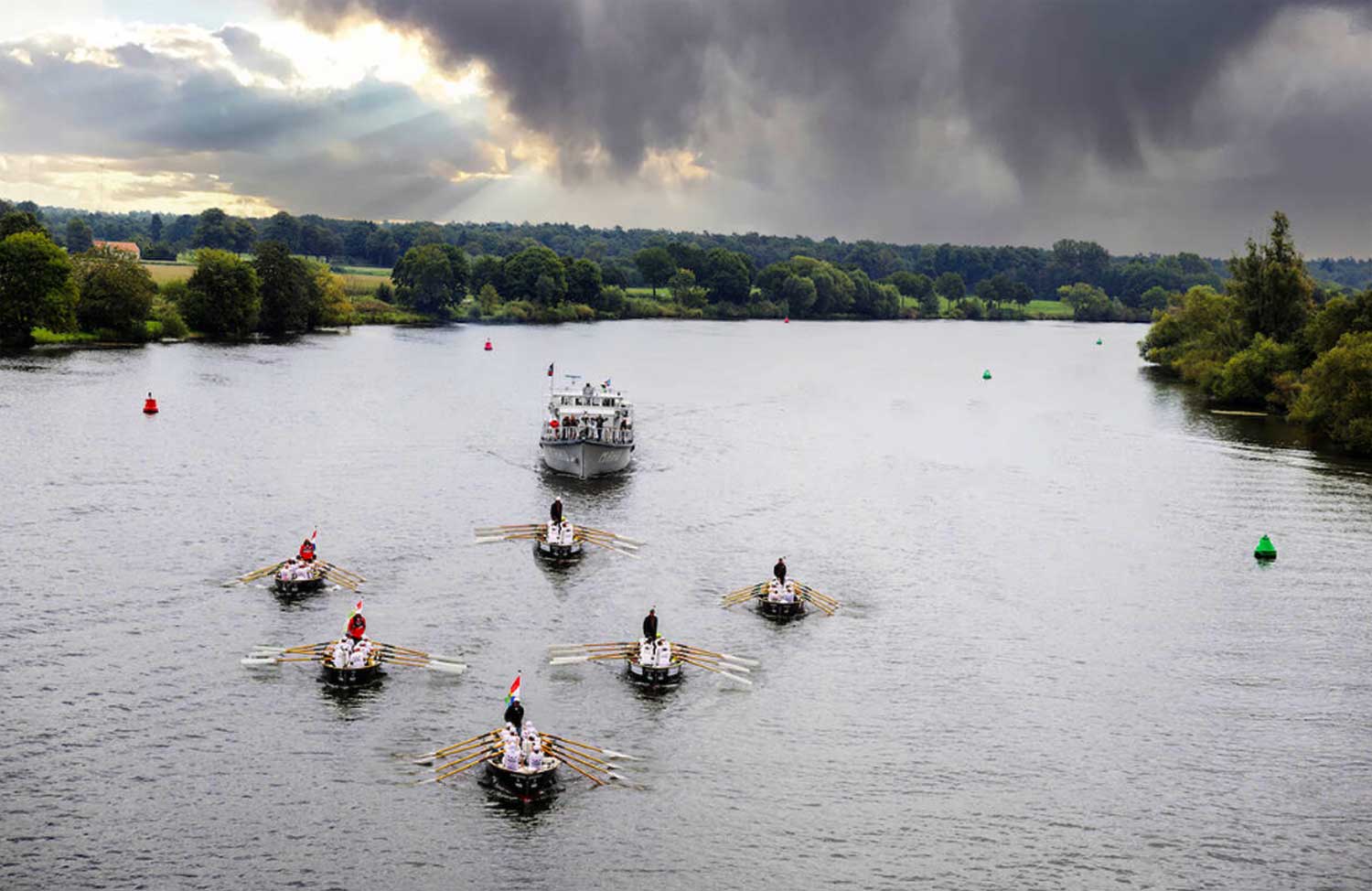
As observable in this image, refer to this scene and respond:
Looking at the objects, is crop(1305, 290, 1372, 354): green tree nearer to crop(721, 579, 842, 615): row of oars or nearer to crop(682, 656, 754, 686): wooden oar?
crop(721, 579, 842, 615): row of oars

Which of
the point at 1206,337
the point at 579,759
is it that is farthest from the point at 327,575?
the point at 1206,337

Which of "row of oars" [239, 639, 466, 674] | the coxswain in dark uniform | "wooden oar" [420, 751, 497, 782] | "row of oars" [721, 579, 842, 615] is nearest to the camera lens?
"wooden oar" [420, 751, 497, 782]

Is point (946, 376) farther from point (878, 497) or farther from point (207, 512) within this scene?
point (207, 512)

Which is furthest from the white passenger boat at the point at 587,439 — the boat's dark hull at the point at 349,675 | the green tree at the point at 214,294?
the green tree at the point at 214,294

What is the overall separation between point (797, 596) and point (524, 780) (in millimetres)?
23882

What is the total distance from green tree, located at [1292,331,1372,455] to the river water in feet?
15.2

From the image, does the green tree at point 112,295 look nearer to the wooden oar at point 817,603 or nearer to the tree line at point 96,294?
the tree line at point 96,294

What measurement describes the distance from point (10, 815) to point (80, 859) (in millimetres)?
3937

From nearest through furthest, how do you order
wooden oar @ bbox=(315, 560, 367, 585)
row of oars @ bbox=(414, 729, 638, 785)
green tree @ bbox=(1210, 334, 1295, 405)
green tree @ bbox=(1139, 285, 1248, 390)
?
row of oars @ bbox=(414, 729, 638, 785)
wooden oar @ bbox=(315, 560, 367, 585)
green tree @ bbox=(1210, 334, 1295, 405)
green tree @ bbox=(1139, 285, 1248, 390)

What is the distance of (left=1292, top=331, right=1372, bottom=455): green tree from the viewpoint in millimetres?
110812

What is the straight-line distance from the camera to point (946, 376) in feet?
633

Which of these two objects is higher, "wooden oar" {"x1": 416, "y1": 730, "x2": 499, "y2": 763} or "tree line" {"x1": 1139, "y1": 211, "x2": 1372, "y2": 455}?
"tree line" {"x1": 1139, "y1": 211, "x2": 1372, "y2": 455}

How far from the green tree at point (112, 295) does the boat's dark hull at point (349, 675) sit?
143733 mm

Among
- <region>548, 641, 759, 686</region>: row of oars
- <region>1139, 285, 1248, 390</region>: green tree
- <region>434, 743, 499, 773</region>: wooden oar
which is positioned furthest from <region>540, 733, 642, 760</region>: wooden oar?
<region>1139, 285, 1248, 390</region>: green tree
